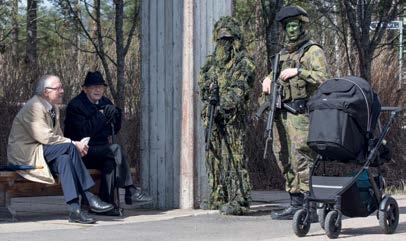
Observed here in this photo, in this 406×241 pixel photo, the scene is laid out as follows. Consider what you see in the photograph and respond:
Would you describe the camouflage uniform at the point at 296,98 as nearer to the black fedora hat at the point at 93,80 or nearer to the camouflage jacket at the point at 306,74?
the camouflage jacket at the point at 306,74

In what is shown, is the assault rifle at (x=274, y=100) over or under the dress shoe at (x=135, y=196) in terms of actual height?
over

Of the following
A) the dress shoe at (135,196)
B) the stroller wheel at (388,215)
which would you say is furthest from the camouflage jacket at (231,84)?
the stroller wheel at (388,215)

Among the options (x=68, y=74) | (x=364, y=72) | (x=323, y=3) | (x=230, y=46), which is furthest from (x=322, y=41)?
(x=230, y=46)

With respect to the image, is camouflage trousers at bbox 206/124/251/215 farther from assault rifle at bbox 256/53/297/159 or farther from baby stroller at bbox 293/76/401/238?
baby stroller at bbox 293/76/401/238

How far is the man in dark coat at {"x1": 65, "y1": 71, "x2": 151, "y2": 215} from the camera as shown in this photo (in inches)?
426

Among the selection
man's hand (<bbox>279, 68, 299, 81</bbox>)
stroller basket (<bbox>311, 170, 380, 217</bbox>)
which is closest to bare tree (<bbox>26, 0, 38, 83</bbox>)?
man's hand (<bbox>279, 68, 299, 81</bbox>)

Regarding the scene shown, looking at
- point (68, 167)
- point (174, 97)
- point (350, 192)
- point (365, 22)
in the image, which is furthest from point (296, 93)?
point (365, 22)

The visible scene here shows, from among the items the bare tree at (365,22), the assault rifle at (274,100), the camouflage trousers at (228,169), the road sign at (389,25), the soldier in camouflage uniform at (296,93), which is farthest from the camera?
the road sign at (389,25)

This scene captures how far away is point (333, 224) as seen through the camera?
8.77m

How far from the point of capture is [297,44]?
33.6 feet

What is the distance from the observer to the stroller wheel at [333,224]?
8.73 meters

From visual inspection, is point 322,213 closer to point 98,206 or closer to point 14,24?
point 98,206

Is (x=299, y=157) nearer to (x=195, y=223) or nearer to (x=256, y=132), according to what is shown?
(x=195, y=223)

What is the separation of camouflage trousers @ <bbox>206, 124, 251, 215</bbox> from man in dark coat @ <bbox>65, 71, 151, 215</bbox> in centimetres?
78
